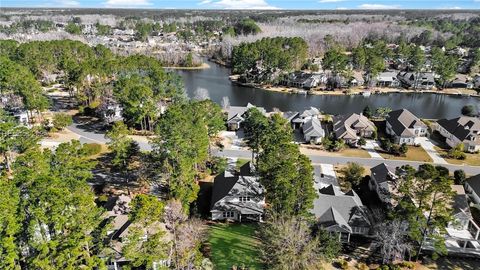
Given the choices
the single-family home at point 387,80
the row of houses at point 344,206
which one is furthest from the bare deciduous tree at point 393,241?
the single-family home at point 387,80

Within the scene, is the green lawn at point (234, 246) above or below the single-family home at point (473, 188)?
below

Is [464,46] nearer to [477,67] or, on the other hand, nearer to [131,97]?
[477,67]

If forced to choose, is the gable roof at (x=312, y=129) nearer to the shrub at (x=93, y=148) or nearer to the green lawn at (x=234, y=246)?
the green lawn at (x=234, y=246)

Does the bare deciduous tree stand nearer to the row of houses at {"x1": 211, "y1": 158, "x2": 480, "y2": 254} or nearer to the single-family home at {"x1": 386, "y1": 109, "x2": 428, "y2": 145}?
the row of houses at {"x1": 211, "y1": 158, "x2": 480, "y2": 254}

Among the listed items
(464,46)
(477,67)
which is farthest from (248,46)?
(464,46)

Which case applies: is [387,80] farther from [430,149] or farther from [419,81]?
[430,149]

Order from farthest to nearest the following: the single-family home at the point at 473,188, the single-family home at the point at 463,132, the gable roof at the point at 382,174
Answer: the single-family home at the point at 463,132 → the gable roof at the point at 382,174 → the single-family home at the point at 473,188
